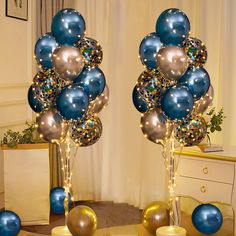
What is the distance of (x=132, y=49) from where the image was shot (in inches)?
182

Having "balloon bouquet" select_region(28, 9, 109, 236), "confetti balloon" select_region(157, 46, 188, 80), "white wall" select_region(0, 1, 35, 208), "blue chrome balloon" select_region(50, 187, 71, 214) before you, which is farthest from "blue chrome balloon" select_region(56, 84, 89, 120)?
"white wall" select_region(0, 1, 35, 208)

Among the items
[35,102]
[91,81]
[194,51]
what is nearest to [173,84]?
[194,51]

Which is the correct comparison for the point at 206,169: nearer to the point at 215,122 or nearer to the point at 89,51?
the point at 215,122

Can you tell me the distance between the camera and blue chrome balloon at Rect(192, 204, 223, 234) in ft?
11.4

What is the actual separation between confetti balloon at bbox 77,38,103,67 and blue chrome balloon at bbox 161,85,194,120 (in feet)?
1.66

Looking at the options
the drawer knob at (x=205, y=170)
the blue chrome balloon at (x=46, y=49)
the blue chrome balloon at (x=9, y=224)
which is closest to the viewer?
the blue chrome balloon at (x=46, y=49)

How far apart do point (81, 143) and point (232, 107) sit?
5.00ft

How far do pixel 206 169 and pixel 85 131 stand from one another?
1023 millimetres

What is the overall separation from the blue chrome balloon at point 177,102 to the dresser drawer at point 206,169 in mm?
830

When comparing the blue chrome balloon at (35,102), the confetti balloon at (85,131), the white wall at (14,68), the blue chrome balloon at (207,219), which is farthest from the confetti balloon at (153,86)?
the white wall at (14,68)

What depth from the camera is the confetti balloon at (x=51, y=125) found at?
125 inches

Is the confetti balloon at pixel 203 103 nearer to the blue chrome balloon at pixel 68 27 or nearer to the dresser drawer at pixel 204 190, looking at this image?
Result: the dresser drawer at pixel 204 190

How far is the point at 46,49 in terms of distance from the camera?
313 centimetres

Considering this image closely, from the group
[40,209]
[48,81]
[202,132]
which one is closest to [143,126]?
[202,132]
